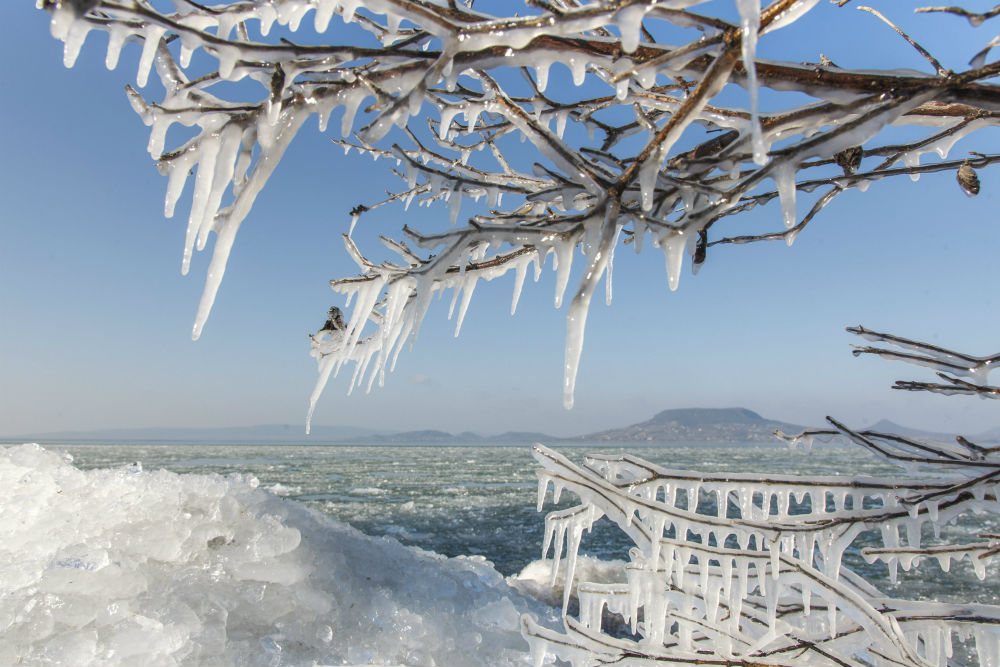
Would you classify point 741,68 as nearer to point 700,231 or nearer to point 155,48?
point 700,231

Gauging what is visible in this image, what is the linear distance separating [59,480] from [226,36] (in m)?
3.23

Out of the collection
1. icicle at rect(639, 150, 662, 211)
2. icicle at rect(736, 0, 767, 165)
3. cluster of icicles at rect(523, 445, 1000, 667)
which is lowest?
cluster of icicles at rect(523, 445, 1000, 667)

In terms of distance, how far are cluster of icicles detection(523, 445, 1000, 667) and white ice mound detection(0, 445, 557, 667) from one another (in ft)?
5.47

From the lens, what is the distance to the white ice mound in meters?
2.38

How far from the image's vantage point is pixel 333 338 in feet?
8.39

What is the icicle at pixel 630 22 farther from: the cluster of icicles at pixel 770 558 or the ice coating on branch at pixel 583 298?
the cluster of icicles at pixel 770 558

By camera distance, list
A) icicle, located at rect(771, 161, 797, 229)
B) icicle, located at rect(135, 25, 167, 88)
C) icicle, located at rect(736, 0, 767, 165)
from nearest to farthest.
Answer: icicle, located at rect(736, 0, 767, 165) → icicle, located at rect(135, 25, 167, 88) → icicle, located at rect(771, 161, 797, 229)

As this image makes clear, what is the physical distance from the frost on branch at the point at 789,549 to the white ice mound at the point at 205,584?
1634 millimetres

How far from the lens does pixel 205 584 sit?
284 centimetres

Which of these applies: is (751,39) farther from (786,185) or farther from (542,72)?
(542,72)

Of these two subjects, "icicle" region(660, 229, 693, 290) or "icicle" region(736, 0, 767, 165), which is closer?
"icicle" region(736, 0, 767, 165)

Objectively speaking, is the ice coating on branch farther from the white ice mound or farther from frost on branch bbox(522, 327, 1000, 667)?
the white ice mound

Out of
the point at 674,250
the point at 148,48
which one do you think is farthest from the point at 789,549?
A: the point at 148,48

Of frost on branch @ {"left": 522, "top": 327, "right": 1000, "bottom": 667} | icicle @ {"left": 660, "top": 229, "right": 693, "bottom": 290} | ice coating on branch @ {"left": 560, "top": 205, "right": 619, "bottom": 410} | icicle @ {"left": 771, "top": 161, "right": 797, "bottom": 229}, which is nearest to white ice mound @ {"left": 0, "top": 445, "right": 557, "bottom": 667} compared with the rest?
frost on branch @ {"left": 522, "top": 327, "right": 1000, "bottom": 667}
